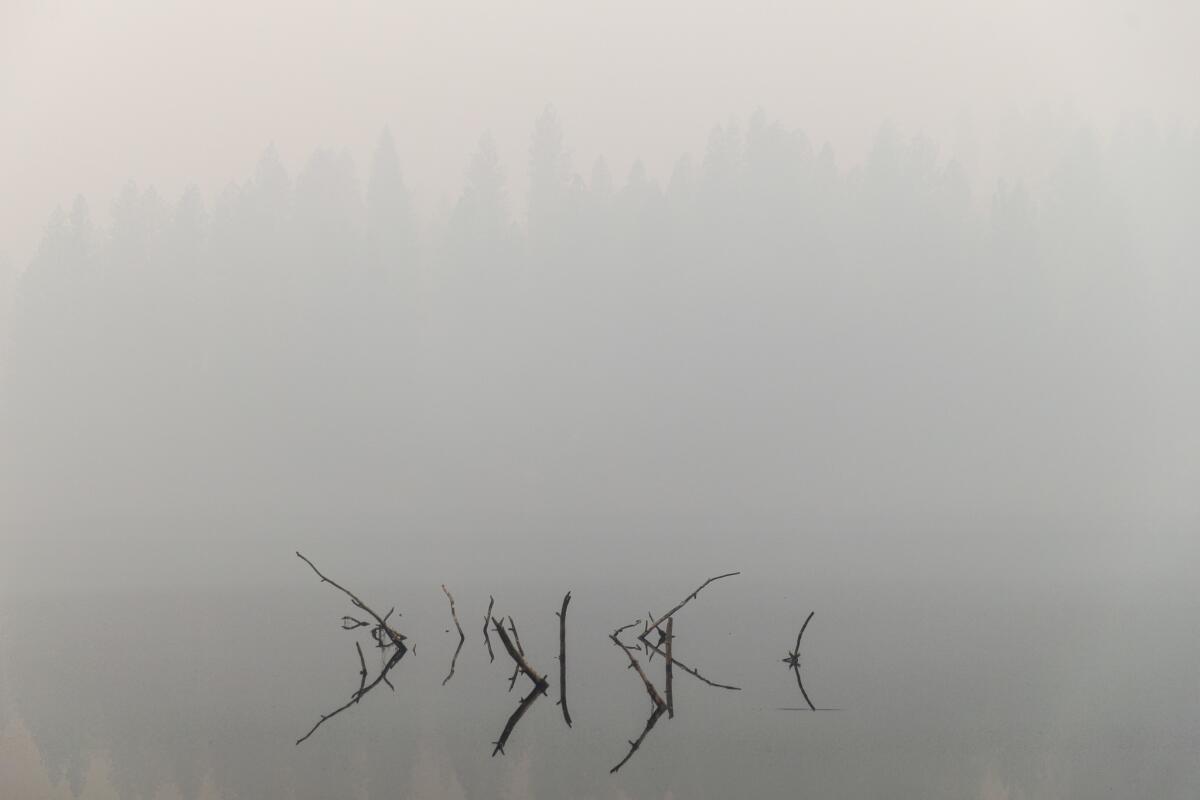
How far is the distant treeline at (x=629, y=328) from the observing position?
19.2 meters

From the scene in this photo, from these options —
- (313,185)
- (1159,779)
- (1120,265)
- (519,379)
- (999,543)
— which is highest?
(313,185)

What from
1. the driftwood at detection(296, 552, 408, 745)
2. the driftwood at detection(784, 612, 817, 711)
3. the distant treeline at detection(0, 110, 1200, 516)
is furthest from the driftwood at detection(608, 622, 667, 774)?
the distant treeline at detection(0, 110, 1200, 516)

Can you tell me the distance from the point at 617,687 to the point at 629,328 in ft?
51.1

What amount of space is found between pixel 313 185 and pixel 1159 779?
1903cm

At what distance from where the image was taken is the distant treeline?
1925 cm

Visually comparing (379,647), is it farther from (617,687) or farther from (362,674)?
(617,687)

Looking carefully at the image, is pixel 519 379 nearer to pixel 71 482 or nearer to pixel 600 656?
pixel 71 482

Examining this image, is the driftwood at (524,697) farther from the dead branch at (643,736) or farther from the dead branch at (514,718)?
the dead branch at (643,736)

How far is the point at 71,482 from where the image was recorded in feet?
61.2

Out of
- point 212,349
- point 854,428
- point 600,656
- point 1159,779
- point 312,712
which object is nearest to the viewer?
point 1159,779

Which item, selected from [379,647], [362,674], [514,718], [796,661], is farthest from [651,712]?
[379,647]

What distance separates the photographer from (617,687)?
5141mm

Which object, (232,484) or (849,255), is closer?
(232,484)

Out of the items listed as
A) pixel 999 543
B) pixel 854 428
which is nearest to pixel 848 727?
pixel 999 543
